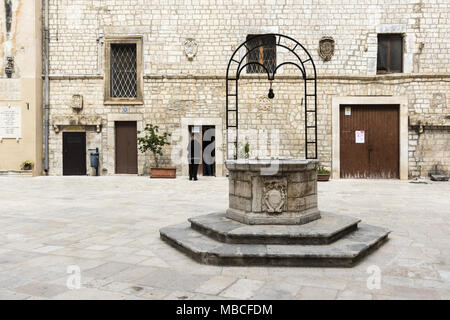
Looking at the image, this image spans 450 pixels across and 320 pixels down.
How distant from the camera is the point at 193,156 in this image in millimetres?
13625

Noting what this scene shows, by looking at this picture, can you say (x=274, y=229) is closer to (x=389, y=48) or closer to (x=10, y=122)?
(x=389, y=48)

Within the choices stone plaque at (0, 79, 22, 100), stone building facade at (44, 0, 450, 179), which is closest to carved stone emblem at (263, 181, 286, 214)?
stone building facade at (44, 0, 450, 179)

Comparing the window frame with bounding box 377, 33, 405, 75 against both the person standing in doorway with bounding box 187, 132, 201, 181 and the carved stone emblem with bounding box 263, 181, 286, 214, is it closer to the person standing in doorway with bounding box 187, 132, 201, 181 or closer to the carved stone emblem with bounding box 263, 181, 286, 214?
the person standing in doorway with bounding box 187, 132, 201, 181

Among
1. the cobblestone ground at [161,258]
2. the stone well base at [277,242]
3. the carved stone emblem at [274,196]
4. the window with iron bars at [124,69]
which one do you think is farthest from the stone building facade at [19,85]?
the carved stone emblem at [274,196]

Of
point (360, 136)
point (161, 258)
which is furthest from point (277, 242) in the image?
point (360, 136)

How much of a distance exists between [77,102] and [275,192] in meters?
11.5

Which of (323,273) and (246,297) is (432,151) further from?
(246,297)

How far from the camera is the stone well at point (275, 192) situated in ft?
15.6

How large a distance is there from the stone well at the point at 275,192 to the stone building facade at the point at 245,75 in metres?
9.11

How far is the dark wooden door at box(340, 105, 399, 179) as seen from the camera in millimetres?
14023

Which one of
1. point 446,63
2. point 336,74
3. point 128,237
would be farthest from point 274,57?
point 128,237

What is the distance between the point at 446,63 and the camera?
13742 mm

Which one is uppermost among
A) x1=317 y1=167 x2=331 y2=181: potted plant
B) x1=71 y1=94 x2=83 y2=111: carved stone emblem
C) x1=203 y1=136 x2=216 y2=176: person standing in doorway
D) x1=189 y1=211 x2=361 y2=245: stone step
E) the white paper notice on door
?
x1=71 y1=94 x2=83 y2=111: carved stone emblem

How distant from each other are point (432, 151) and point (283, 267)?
11977mm
